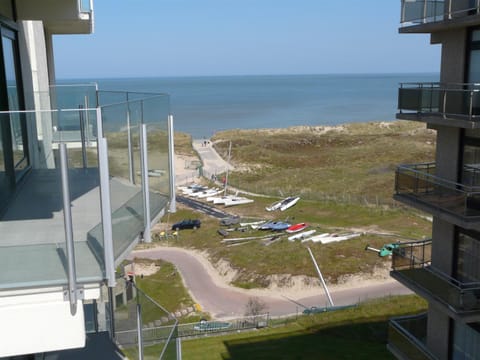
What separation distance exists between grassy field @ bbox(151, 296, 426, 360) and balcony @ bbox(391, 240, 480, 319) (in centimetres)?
675

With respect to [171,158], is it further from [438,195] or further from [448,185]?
[448,185]

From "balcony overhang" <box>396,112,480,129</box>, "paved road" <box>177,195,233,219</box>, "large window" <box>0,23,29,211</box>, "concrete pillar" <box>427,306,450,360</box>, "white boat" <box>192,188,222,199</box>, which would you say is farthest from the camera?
"white boat" <box>192,188,222,199</box>

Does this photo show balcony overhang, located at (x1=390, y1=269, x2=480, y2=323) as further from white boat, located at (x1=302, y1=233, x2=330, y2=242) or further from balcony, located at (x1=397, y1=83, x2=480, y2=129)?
white boat, located at (x1=302, y1=233, x2=330, y2=242)

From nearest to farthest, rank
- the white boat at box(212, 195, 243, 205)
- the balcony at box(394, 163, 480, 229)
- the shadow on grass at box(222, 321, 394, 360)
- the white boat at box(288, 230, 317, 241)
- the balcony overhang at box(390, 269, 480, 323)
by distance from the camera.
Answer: the balcony at box(394, 163, 480, 229) → the balcony overhang at box(390, 269, 480, 323) → the shadow on grass at box(222, 321, 394, 360) → the white boat at box(288, 230, 317, 241) → the white boat at box(212, 195, 243, 205)

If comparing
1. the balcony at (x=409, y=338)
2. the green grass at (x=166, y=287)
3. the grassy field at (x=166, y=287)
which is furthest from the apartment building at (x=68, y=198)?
the green grass at (x=166, y=287)

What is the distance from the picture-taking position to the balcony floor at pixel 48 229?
514 cm

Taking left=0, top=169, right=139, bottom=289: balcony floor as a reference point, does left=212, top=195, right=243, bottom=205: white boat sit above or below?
below

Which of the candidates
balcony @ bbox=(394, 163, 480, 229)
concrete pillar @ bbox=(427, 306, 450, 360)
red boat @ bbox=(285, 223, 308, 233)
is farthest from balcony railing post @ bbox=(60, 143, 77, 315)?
red boat @ bbox=(285, 223, 308, 233)

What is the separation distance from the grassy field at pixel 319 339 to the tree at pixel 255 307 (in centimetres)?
332

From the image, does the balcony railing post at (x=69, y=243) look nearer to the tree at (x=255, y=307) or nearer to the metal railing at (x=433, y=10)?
the metal railing at (x=433, y=10)

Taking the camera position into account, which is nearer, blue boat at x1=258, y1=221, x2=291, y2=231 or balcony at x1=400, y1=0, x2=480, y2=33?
balcony at x1=400, y1=0, x2=480, y2=33

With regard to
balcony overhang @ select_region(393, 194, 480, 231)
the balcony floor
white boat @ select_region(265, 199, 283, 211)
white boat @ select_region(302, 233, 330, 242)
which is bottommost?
white boat @ select_region(265, 199, 283, 211)

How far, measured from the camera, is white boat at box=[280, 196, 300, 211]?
53.2 m

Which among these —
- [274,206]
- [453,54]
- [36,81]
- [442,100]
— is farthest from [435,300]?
[274,206]
